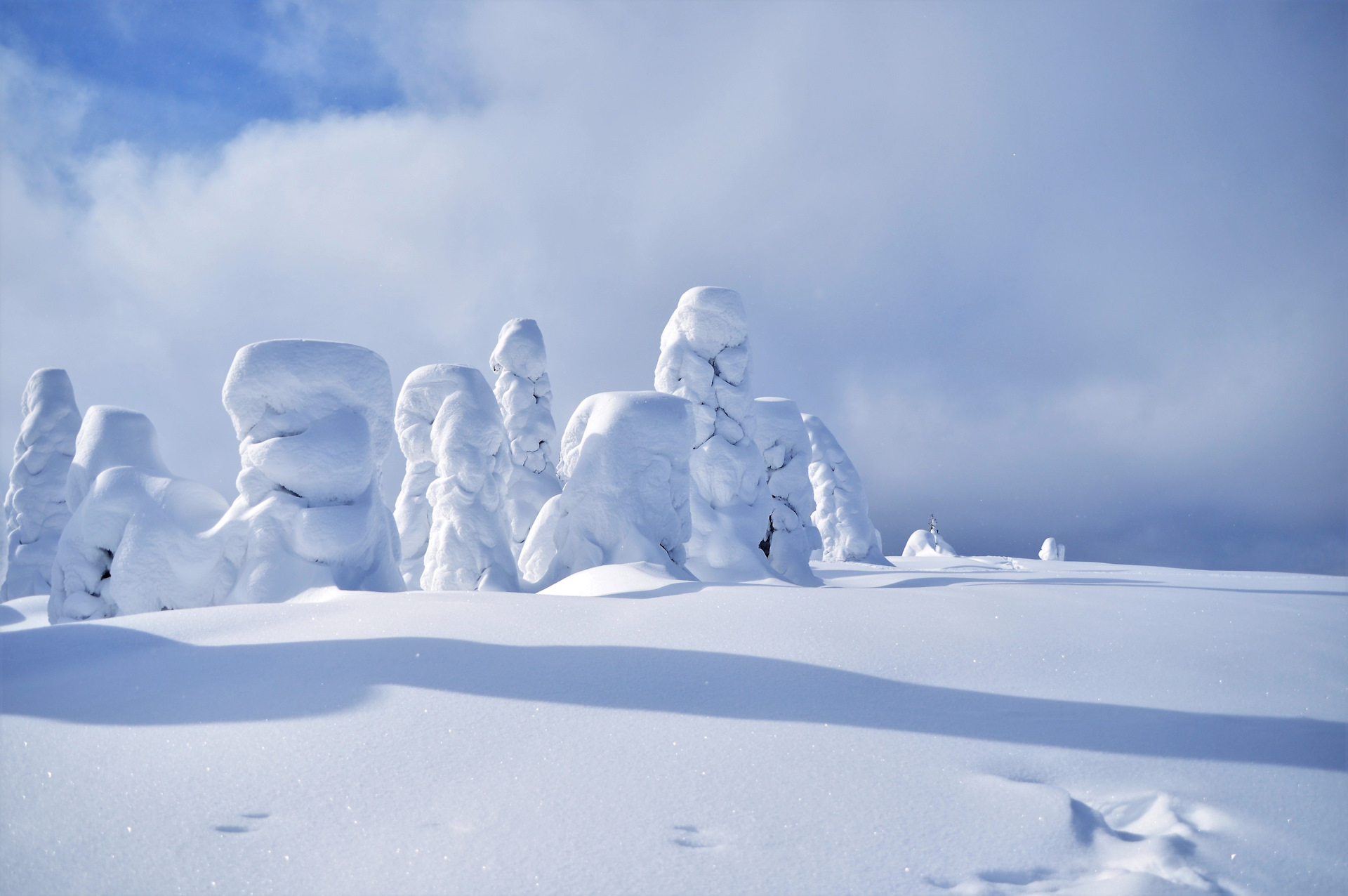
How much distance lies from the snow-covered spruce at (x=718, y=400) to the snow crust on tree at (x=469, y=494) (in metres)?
A: 3.78

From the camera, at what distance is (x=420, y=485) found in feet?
50.3

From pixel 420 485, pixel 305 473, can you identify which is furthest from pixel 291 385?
pixel 420 485

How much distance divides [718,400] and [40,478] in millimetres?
15765

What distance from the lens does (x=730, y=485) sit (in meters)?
14.4

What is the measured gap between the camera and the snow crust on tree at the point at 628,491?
11.0 m

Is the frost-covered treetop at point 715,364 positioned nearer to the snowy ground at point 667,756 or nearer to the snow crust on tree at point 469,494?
the snow crust on tree at point 469,494

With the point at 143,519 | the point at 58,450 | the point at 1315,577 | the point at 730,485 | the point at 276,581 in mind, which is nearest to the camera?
the point at 276,581

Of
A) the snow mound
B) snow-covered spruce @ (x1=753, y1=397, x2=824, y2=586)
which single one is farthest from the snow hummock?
snow-covered spruce @ (x1=753, y1=397, x2=824, y2=586)

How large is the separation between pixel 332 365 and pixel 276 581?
266 centimetres

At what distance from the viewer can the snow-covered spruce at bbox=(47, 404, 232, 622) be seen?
322 inches

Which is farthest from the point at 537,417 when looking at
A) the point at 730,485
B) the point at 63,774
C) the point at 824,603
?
the point at 63,774

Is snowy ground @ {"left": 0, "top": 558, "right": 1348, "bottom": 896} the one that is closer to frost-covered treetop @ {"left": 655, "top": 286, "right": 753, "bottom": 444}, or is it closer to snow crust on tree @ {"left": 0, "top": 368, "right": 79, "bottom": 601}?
frost-covered treetop @ {"left": 655, "top": 286, "right": 753, "bottom": 444}

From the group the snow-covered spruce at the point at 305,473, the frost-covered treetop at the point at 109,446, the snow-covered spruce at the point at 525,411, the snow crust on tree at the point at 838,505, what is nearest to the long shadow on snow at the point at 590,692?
the snow-covered spruce at the point at 305,473

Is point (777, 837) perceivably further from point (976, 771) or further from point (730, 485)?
point (730, 485)
